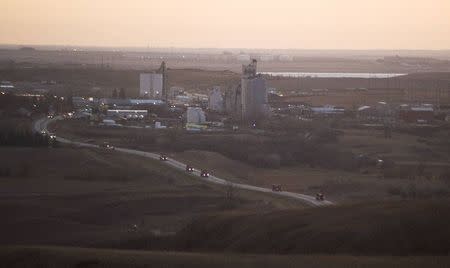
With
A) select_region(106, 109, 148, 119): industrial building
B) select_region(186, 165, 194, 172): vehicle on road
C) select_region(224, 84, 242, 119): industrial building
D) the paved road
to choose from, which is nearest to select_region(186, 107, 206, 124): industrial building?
select_region(106, 109, 148, 119): industrial building

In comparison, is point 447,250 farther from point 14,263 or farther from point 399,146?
point 399,146

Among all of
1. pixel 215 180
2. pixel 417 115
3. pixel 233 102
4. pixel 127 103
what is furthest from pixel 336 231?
pixel 127 103

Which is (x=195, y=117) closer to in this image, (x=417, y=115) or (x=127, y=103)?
(x=417, y=115)

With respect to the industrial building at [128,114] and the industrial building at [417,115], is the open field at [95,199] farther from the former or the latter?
the industrial building at [417,115]

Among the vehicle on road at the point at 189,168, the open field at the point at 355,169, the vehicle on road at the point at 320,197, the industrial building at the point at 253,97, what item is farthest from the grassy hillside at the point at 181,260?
the industrial building at the point at 253,97

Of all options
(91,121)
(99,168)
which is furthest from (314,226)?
(91,121)

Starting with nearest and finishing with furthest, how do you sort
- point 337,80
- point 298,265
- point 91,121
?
point 298,265 < point 91,121 < point 337,80

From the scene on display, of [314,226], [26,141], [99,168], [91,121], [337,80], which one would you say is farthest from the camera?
[337,80]
